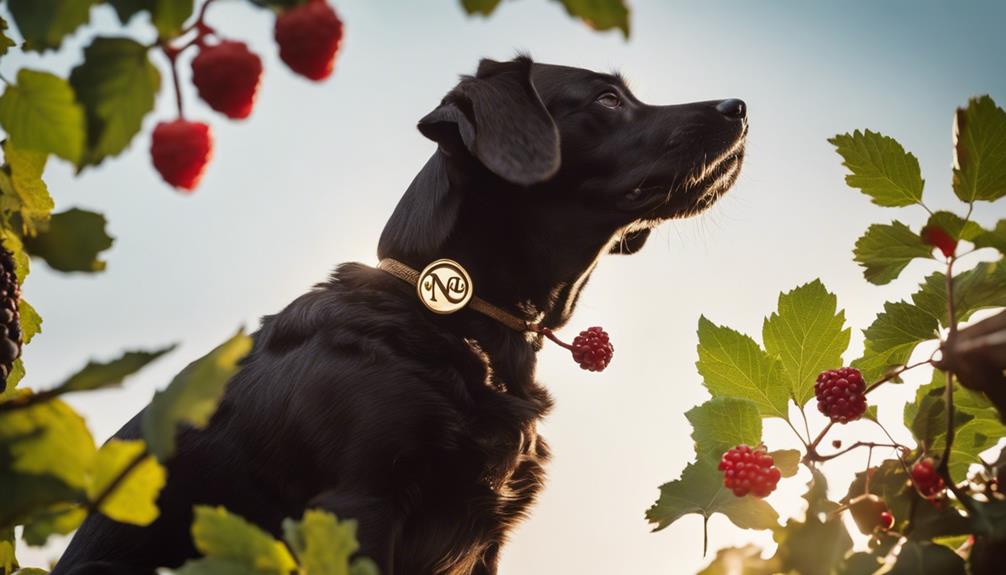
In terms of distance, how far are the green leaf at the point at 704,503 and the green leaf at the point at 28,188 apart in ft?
2.26

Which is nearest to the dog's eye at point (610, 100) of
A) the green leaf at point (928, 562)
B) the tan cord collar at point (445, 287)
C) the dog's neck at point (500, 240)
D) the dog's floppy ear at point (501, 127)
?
the dog's floppy ear at point (501, 127)

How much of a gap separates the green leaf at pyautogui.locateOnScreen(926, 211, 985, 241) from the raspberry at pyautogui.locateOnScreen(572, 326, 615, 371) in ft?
5.08

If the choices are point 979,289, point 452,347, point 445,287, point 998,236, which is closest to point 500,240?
point 445,287

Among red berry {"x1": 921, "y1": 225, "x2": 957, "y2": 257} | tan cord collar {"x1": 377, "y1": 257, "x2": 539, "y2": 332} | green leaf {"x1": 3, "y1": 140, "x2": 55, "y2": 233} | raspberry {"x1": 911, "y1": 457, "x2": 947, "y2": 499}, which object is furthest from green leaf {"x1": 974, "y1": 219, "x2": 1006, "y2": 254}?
tan cord collar {"x1": 377, "y1": 257, "x2": 539, "y2": 332}

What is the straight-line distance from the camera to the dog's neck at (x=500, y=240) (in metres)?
2.57

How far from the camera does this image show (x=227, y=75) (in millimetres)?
651

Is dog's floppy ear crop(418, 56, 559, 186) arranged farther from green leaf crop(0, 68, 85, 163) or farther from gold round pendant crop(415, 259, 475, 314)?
green leaf crop(0, 68, 85, 163)

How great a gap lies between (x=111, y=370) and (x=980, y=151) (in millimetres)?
766

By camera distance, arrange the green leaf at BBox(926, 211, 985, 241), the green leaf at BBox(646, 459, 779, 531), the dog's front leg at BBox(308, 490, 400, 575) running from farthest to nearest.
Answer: the dog's front leg at BBox(308, 490, 400, 575) → the green leaf at BBox(646, 459, 779, 531) → the green leaf at BBox(926, 211, 985, 241)

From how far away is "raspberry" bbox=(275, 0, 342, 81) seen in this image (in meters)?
0.62

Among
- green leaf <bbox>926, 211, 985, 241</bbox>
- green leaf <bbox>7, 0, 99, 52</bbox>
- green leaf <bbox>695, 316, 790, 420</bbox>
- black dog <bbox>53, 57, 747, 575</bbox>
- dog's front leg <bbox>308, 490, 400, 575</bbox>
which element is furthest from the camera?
black dog <bbox>53, 57, 747, 575</bbox>

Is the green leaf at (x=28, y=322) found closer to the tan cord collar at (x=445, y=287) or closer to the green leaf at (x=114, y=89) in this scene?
the green leaf at (x=114, y=89)

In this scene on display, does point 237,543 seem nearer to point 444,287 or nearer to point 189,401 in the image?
point 189,401

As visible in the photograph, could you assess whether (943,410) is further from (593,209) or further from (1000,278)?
(593,209)
